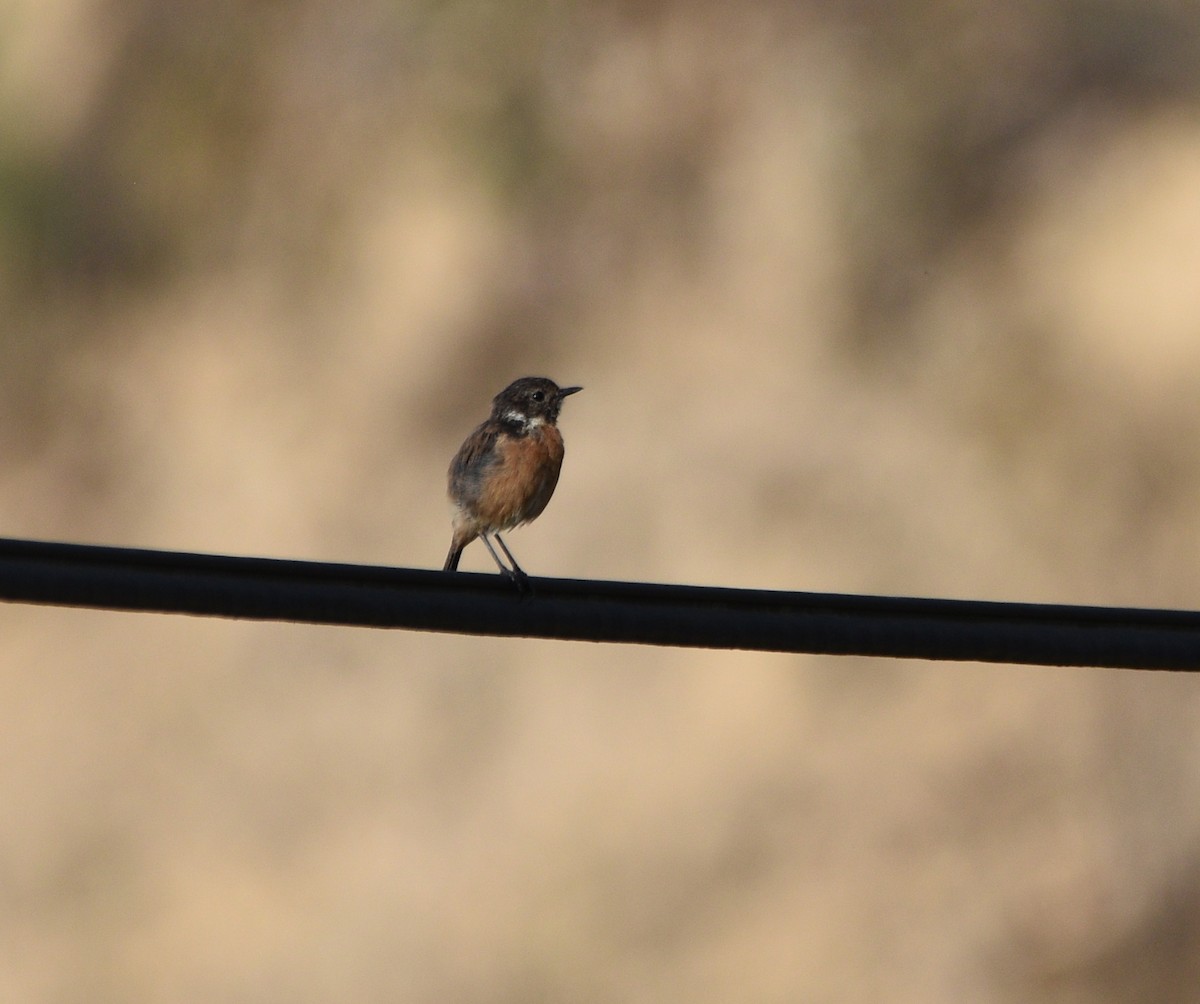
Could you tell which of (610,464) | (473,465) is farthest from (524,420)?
(610,464)

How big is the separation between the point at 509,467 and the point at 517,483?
3.3 inches

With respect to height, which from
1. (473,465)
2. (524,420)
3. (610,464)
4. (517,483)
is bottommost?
(517,483)

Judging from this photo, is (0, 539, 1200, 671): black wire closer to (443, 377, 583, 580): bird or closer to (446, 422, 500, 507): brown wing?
(443, 377, 583, 580): bird

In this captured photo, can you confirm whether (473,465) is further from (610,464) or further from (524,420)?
(610,464)

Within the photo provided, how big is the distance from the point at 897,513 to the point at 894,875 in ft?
12.0

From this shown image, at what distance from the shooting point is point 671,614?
2.67 m

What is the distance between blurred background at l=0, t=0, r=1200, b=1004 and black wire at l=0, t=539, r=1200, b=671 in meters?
10.8

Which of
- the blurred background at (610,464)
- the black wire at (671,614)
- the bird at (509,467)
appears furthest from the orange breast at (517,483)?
the blurred background at (610,464)

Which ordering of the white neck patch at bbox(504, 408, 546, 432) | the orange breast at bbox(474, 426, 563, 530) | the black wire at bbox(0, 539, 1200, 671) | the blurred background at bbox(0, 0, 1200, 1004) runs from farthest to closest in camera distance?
the blurred background at bbox(0, 0, 1200, 1004) → the white neck patch at bbox(504, 408, 546, 432) → the orange breast at bbox(474, 426, 563, 530) → the black wire at bbox(0, 539, 1200, 671)

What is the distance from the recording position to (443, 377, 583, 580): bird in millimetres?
5883

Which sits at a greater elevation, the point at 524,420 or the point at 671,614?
the point at 524,420

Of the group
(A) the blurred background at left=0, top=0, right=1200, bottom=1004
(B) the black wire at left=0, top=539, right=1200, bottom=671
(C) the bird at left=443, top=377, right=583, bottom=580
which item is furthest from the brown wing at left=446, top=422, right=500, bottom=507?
(A) the blurred background at left=0, top=0, right=1200, bottom=1004

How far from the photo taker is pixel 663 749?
44.6 feet

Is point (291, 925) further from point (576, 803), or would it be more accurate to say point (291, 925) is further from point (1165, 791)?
point (1165, 791)
